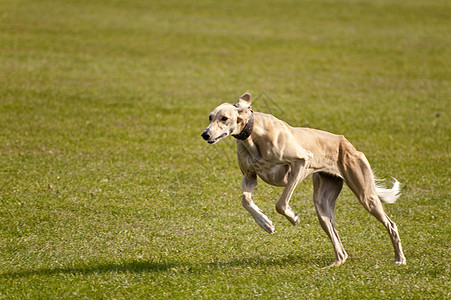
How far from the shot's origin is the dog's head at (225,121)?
301 inches

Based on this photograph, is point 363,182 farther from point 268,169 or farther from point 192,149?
point 192,149

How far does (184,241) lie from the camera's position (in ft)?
32.6

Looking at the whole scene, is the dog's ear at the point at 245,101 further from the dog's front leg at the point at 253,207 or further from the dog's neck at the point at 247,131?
the dog's front leg at the point at 253,207

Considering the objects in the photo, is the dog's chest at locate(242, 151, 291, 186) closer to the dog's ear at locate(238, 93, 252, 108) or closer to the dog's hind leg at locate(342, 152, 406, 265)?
the dog's ear at locate(238, 93, 252, 108)

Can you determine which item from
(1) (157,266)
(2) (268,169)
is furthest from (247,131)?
(1) (157,266)

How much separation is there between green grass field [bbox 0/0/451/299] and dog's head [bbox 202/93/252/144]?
1964 millimetres

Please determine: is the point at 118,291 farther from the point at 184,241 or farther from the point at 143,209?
the point at 143,209

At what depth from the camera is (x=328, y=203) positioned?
8906mm

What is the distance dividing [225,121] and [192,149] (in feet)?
25.8

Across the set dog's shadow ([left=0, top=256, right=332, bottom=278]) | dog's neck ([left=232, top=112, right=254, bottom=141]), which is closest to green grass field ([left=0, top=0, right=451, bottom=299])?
dog's shadow ([left=0, top=256, right=332, bottom=278])

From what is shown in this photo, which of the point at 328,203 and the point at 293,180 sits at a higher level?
the point at 293,180

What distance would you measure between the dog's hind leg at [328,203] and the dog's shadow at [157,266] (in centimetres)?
32

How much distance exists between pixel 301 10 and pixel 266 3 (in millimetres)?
2843

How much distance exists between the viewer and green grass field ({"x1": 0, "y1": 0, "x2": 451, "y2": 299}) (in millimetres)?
8633
